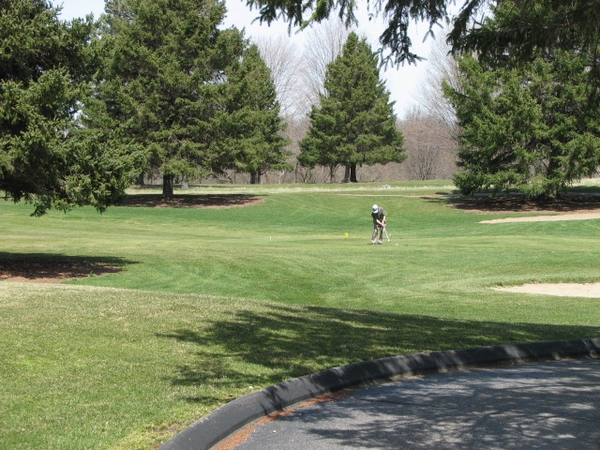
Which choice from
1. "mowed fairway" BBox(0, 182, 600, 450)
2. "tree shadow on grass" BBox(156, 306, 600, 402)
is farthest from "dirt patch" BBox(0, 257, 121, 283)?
"tree shadow on grass" BBox(156, 306, 600, 402)

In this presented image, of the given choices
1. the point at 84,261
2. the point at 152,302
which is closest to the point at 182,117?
the point at 84,261

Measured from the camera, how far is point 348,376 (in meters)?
6.60

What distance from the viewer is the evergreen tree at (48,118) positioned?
16.9 meters

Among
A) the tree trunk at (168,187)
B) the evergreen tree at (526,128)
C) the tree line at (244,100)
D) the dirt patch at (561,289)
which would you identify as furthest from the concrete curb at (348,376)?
the tree trunk at (168,187)

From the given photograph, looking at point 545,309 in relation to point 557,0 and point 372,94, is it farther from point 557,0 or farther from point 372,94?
point 372,94

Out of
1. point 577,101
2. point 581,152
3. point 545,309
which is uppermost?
point 577,101

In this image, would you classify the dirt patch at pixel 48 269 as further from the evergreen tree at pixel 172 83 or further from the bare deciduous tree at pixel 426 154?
the bare deciduous tree at pixel 426 154

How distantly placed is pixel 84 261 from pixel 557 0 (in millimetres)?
16729

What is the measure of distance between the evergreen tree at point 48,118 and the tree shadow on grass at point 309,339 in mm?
8500

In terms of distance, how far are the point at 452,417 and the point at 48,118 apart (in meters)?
14.6

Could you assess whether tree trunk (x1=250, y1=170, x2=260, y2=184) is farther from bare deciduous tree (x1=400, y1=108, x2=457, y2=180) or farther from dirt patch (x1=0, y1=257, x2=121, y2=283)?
dirt patch (x1=0, y1=257, x2=121, y2=283)

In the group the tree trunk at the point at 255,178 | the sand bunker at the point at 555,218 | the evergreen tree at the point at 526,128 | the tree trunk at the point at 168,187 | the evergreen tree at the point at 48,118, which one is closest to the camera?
the evergreen tree at the point at 48,118

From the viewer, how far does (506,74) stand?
43344mm

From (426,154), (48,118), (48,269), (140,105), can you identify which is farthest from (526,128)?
(426,154)
